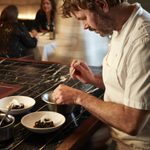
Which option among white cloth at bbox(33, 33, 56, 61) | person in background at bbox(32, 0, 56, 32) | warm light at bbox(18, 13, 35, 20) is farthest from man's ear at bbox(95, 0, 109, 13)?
warm light at bbox(18, 13, 35, 20)

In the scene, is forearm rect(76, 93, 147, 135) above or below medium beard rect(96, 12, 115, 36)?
below

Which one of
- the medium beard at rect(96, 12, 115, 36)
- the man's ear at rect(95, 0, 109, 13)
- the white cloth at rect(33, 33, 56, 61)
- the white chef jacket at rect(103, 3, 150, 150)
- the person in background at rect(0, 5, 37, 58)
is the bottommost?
the white cloth at rect(33, 33, 56, 61)

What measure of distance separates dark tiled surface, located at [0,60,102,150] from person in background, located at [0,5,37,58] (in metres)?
1.47

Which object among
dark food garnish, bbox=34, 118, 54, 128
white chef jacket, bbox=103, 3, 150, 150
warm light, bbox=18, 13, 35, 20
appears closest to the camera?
white chef jacket, bbox=103, 3, 150, 150

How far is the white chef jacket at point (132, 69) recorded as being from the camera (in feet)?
3.27

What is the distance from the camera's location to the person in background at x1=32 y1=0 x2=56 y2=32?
4.20 m

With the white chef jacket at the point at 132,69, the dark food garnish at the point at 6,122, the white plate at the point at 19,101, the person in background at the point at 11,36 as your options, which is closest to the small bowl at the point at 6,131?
the dark food garnish at the point at 6,122

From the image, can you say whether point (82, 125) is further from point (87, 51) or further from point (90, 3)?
point (87, 51)

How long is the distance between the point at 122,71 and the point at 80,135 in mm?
287

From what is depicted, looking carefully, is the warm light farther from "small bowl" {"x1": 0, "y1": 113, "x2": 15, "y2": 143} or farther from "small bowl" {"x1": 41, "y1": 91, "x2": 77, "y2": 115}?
"small bowl" {"x1": 0, "y1": 113, "x2": 15, "y2": 143}

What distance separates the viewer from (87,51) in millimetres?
3584

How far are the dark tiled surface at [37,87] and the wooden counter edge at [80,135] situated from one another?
0.02 meters

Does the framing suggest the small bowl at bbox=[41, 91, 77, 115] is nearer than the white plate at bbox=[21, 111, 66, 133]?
No

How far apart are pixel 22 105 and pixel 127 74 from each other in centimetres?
50
